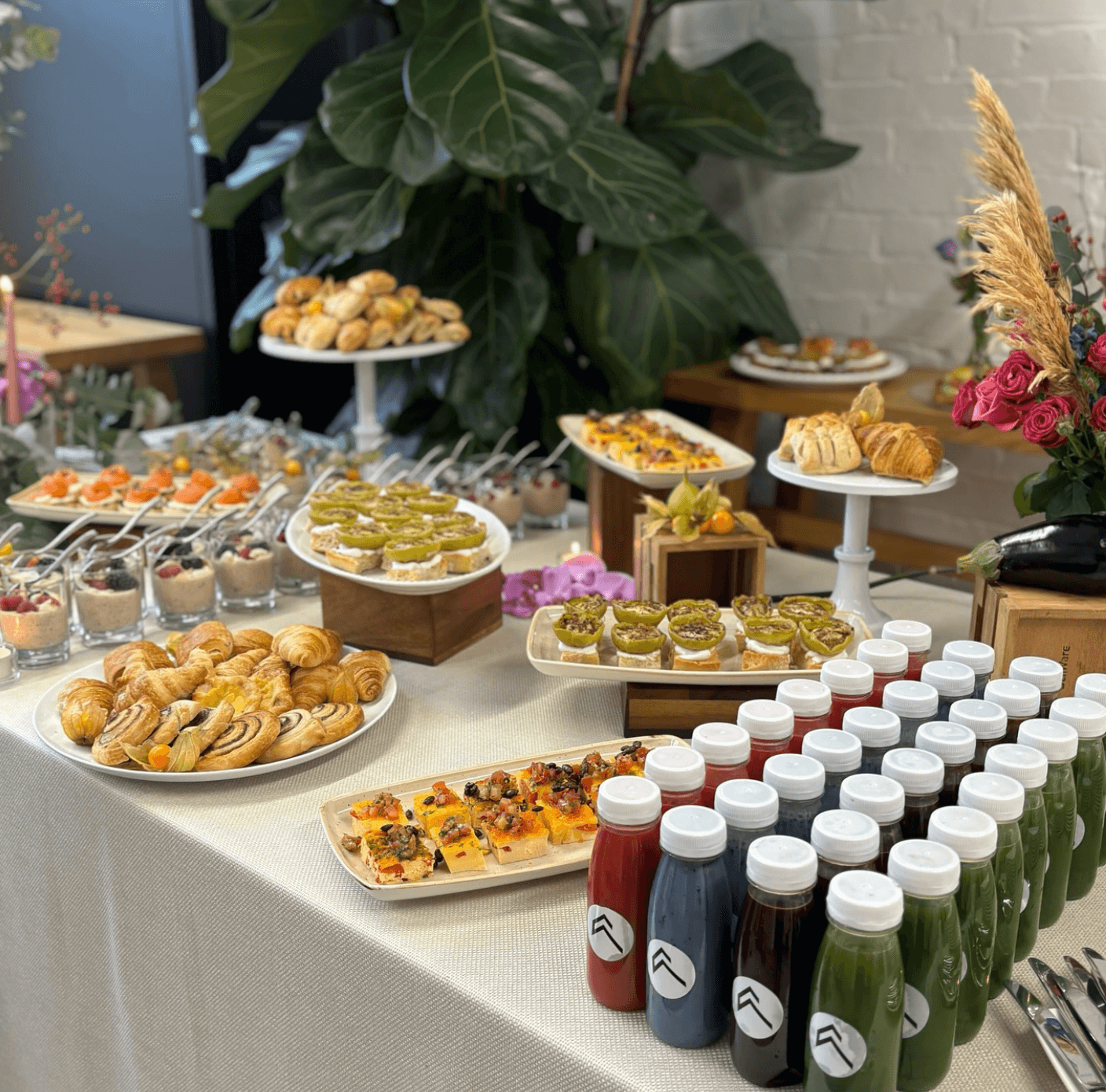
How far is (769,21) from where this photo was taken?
10.1ft

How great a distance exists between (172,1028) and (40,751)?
1.06 feet

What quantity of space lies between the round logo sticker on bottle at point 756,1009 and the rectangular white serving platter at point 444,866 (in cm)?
21

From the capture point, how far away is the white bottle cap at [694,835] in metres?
0.73

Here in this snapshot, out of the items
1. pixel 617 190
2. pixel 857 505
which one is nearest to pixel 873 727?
pixel 857 505

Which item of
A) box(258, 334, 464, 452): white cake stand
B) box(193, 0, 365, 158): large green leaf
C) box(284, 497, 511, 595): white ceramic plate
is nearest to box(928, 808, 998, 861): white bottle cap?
box(284, 497, 511, 595): white ceramic plate

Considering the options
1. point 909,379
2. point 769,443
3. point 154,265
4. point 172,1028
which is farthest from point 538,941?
point 154,265

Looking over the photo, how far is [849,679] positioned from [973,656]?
0.13m

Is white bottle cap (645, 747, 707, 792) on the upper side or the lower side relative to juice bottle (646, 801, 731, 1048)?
upper

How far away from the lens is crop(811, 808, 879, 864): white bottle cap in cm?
71

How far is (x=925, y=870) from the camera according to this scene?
690 mm

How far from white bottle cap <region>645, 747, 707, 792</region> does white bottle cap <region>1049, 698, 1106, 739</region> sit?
1.01ft

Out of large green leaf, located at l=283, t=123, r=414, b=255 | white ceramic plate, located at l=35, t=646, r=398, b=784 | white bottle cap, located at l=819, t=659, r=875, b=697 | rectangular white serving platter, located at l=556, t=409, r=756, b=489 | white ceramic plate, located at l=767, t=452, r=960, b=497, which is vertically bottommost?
white ceramic plate, located at l=35, t=646, r=398, b=784

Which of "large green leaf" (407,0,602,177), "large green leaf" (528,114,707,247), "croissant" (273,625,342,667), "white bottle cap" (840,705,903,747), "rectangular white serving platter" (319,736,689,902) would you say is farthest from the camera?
"large green leaf" (528,114,707,247)

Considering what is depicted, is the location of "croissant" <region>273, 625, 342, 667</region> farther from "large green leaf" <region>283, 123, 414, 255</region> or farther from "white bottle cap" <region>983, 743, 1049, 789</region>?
"large green leaf" <region>283, 123, 414, 255</region>
